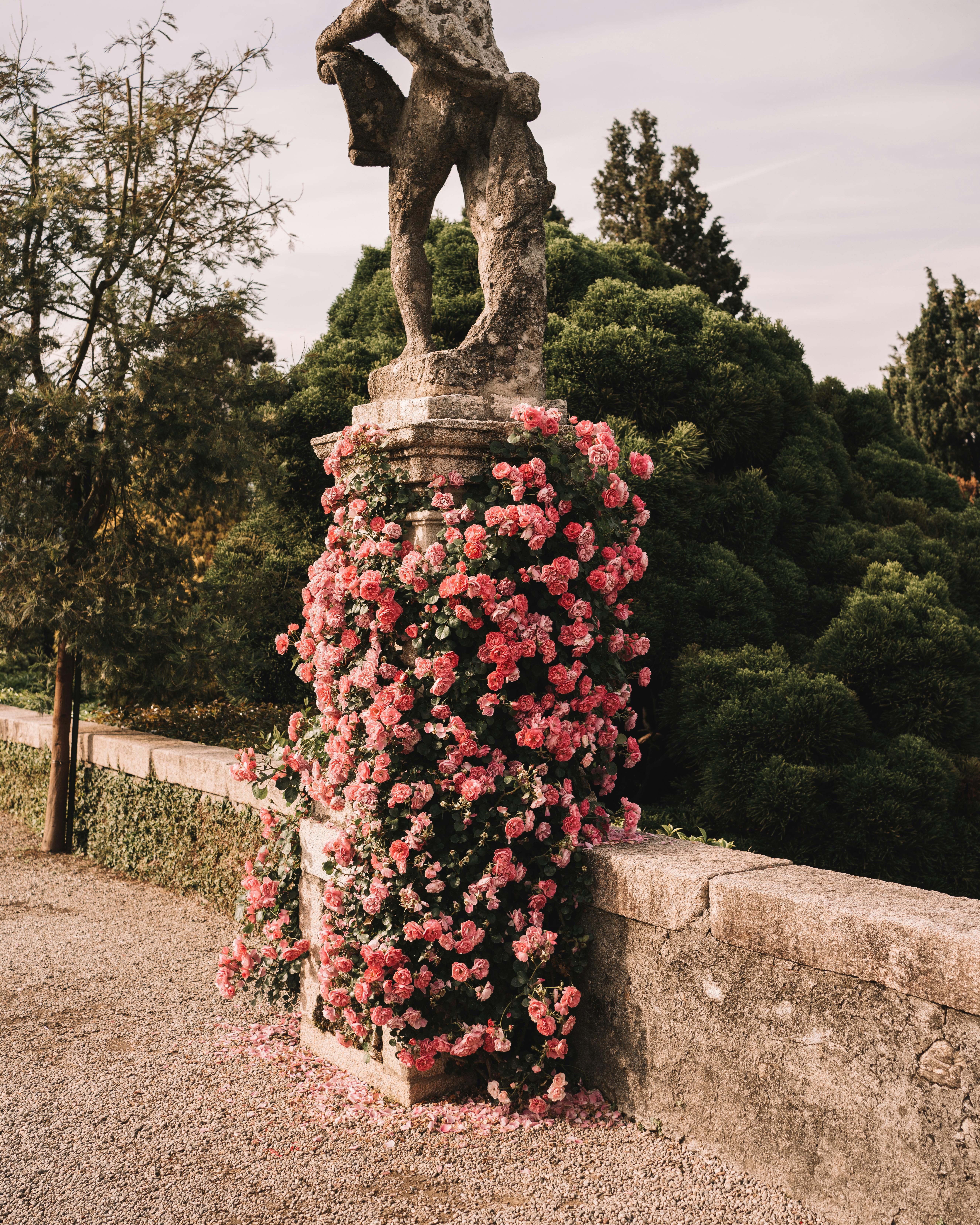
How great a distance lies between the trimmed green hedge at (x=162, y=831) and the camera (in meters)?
4.99

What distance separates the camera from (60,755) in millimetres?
6230

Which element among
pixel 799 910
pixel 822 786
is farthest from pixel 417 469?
pixel 822 786

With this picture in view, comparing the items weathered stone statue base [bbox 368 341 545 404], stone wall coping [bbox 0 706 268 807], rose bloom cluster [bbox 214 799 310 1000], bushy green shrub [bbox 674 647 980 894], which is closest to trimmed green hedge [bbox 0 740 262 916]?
stone wall coping [bbox 0 706 268 807]

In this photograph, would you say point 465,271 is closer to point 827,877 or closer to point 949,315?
point 827,877

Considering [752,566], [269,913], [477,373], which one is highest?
[477,373]

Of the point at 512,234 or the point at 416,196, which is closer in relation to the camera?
the point at 512,234

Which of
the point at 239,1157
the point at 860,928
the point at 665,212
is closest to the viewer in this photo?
the point at 860,928

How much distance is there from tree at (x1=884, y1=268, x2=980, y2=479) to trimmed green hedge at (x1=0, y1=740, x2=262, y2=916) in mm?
15448

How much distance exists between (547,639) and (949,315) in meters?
18.4

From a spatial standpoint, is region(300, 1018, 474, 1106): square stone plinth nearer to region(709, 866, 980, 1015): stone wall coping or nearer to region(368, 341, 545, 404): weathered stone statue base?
region(709, 866, 980, 1015): stone wall coping

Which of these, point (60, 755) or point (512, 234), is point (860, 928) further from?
point (60, 755)

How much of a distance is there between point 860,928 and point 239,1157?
5.94 feet

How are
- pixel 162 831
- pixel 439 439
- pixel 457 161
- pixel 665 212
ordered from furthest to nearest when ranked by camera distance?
pixel 665 212 < pixel 162 831 < pixel 457 161 < pixel 439 439

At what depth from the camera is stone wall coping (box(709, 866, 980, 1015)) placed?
80.7 inches
